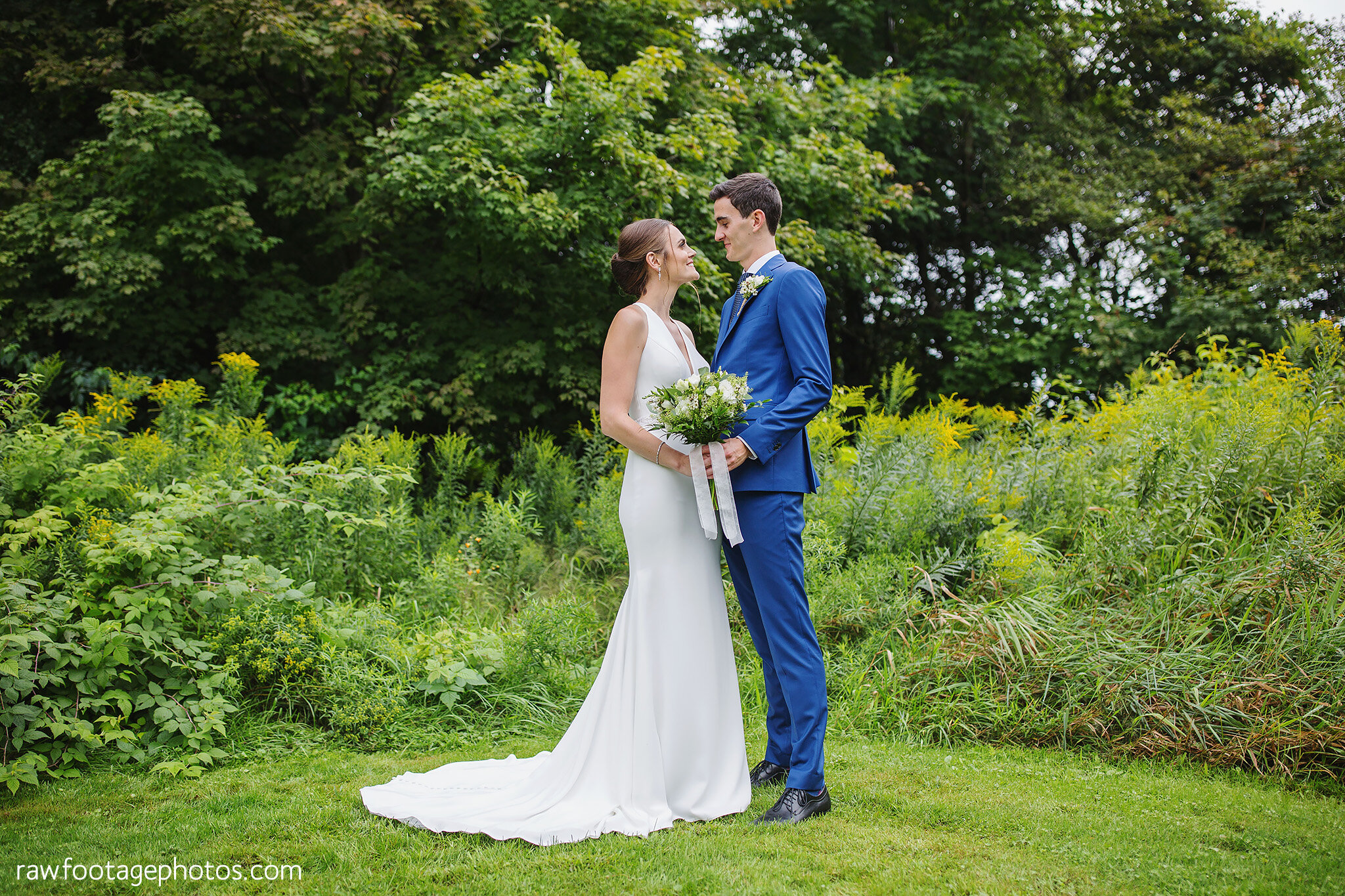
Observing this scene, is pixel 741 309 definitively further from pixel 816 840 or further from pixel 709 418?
pixel 816 840

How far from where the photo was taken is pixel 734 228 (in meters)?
3.45

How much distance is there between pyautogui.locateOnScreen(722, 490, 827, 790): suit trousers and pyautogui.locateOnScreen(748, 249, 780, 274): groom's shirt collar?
0.89 metres

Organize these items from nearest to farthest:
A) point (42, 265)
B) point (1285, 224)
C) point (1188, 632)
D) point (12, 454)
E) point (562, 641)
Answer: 1. point (1188, 632)
2. point (12, 454)
3. point (562, 641)
4. point (42, 265)
5. point (1285, 224)

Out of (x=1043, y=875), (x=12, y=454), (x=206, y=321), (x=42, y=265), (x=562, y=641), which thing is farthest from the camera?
(x=206, y=321)

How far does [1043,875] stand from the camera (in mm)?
2686

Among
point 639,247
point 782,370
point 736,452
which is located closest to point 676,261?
point 639,247

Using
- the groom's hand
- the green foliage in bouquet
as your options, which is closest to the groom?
the groom's hand

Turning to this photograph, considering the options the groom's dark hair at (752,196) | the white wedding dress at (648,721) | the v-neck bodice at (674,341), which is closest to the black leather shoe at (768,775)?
the white wedding dress at (648,721)

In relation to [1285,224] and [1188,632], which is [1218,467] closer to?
[1188,632]

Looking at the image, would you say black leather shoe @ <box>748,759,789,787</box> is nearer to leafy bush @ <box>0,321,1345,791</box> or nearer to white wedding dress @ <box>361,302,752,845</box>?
white wedding dress @ <box>361,302,752,845</box>

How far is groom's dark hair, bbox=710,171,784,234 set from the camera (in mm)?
3410

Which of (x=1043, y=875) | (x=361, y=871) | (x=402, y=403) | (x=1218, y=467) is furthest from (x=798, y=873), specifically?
(x=402, y=403)

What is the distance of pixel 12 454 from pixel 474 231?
4.74m

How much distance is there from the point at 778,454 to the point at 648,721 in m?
1.12
